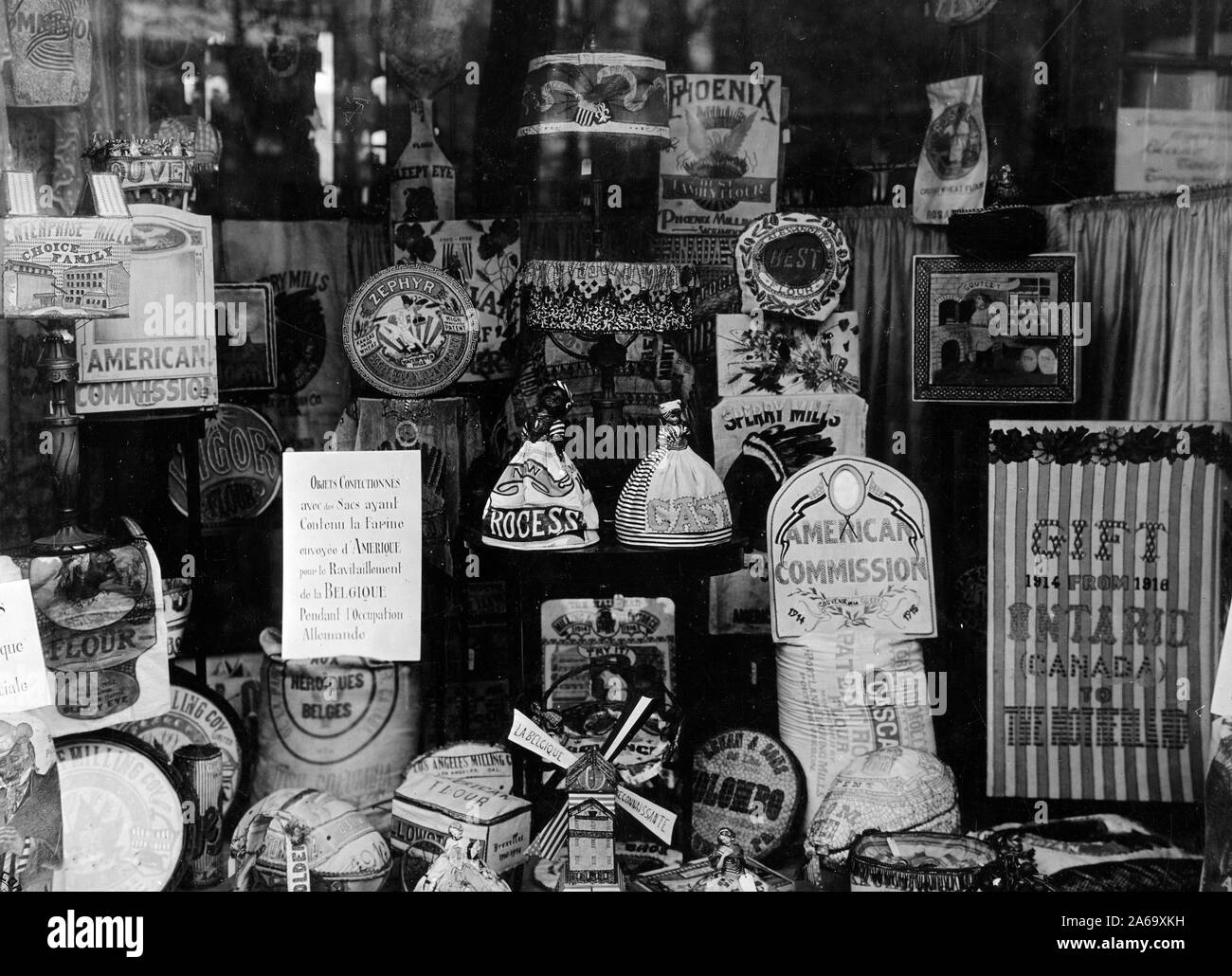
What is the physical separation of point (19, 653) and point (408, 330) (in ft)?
4.31

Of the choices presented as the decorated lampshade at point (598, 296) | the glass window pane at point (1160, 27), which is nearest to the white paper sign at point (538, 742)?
the decorated lampshade at point (598, 296)

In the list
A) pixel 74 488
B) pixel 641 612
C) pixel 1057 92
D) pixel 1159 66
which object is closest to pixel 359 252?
pixel 74 488

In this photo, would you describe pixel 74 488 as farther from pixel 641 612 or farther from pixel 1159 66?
pixel 1159 66

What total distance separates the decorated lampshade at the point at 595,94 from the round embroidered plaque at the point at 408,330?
0.49 m

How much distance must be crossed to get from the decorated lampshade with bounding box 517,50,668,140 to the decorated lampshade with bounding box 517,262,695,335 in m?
0.35

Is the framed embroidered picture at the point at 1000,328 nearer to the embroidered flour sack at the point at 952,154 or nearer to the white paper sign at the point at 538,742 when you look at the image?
the embroidered flour sack at the point at 952,154

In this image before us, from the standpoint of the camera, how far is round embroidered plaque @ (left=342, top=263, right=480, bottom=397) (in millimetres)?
3572

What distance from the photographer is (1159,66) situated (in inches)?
136

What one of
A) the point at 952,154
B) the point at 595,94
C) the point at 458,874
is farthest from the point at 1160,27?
the point at 458,874

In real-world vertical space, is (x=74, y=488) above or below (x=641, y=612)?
above

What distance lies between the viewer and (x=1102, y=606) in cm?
362

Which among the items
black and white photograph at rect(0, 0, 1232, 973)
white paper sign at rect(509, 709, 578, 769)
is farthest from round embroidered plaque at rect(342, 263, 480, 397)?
white paper sign at rect(509, 709, 578, 769)
